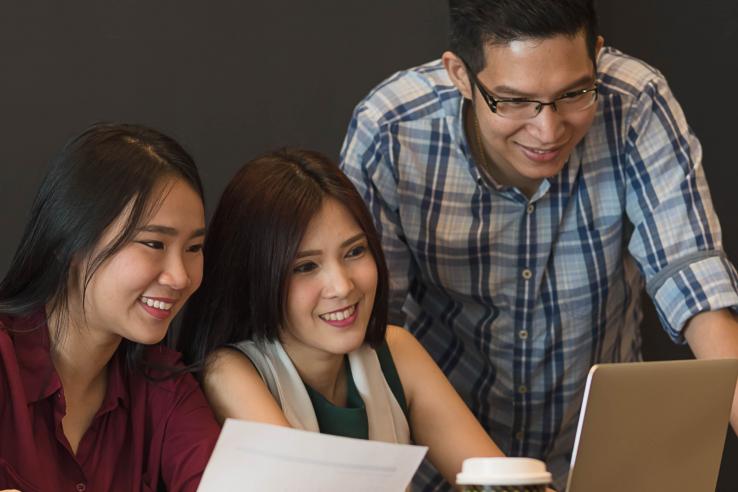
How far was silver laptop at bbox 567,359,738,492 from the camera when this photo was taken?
57.4 inches

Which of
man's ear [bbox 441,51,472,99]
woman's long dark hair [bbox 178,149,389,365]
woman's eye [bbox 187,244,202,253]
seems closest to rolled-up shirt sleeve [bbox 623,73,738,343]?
man's ear [bbox 441,51,472,99]

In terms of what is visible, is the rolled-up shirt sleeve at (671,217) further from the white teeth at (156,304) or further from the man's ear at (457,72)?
the white teeth at (156,304)

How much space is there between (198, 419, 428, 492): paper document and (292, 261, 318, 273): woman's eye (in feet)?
→ 2.00

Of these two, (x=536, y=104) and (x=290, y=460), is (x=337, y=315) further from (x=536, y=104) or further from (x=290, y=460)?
(x=290, y=460)

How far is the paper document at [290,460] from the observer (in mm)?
1269

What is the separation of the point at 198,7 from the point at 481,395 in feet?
3.23

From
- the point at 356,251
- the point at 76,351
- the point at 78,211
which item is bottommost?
Result: the point at 76,351

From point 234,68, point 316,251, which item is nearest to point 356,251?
point 316,251

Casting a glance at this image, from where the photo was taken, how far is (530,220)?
229cm

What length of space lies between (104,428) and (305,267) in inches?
15.5

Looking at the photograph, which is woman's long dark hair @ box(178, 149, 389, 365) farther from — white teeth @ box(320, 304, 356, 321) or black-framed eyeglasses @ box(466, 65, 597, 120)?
black-framed eyeglasses @ box(466, 65, 597, 120)

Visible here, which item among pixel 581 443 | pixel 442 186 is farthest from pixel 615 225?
pixel 581 443

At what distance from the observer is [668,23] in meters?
3.10

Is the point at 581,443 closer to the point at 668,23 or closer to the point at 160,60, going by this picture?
the point at 160,60
